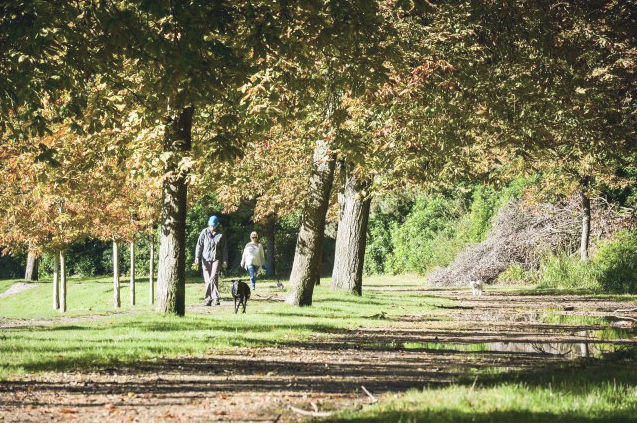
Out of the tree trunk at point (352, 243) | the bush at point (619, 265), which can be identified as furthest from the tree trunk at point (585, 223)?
the tree trunk at point (352, 243)

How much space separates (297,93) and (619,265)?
16.0 m

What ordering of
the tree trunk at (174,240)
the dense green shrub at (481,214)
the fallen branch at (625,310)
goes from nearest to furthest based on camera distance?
the tree trunk at (174,240) → the fallen branch at (625,310) → the dense green shrub at (481,214)

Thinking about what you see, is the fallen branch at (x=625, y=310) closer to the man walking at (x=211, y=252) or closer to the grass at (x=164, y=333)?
the grass at (x=164, y=333)

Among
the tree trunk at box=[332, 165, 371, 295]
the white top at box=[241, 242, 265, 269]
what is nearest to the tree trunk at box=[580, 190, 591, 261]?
the tree trunk at box=[332, 165, 371, 295]

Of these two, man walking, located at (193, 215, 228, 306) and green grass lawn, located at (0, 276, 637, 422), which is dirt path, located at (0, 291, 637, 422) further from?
man walking, located at (193, 215, 228, 306)

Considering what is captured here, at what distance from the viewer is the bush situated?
2362 cm

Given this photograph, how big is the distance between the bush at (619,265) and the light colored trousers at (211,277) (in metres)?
13.1

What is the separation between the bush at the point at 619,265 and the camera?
2362 cm

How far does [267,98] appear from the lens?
1145 centimetres

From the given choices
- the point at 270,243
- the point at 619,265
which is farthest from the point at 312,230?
the point at 270,243

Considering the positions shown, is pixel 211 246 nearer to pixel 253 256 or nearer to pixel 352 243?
pixel 352 243

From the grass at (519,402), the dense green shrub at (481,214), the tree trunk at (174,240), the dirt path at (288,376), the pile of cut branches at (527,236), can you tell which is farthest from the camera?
the dense green shrub at (481,214)

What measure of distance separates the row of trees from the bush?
16.7ft

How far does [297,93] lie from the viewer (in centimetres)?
1219
